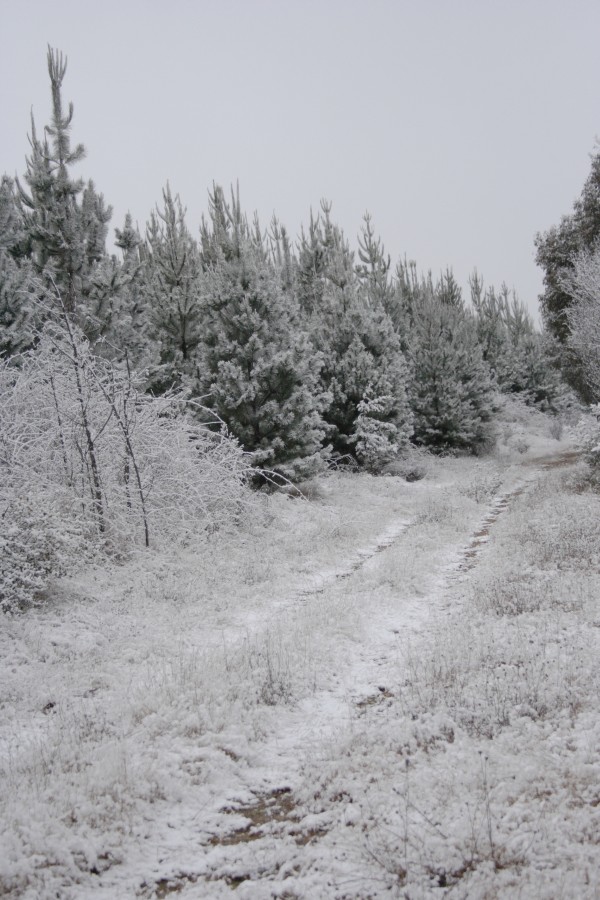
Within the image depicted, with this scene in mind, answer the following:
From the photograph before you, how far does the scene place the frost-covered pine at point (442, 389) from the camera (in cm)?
2292

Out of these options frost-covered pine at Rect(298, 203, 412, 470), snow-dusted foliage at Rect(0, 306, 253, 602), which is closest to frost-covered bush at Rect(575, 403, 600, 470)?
frost-covered pine at Rect(298, 203, 412, 470)

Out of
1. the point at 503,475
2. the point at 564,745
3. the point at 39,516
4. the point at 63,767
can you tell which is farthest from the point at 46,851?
the point at 503,475

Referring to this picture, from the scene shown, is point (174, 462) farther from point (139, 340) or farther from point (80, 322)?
point (139, 340)

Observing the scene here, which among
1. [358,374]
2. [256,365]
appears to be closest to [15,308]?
[256,365]

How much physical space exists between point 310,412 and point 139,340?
16.9ft

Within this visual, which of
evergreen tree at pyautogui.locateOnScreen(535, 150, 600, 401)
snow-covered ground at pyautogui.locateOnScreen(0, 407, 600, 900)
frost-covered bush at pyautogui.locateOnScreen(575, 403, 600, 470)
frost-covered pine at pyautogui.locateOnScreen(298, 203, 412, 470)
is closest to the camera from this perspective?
snow-covered ground at pyautogui.locateOnScreen(0, 407, 600, 900)

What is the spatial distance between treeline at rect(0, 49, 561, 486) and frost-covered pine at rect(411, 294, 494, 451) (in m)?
0.06

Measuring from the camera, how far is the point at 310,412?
15656 millimetres

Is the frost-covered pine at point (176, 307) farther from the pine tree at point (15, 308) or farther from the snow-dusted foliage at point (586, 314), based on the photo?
the snow-dusted foliage at point (586, 314)

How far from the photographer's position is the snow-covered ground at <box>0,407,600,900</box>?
2.70 m

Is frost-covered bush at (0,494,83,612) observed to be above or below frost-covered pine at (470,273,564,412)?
below

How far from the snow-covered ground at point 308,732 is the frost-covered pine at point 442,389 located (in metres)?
15.1

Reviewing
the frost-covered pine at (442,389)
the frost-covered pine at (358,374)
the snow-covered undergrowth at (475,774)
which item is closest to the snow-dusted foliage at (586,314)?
the frost-covered pine at (442,389)

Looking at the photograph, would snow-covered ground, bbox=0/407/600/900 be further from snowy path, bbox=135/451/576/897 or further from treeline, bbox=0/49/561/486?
treeline, bbox=0/49/561/486
